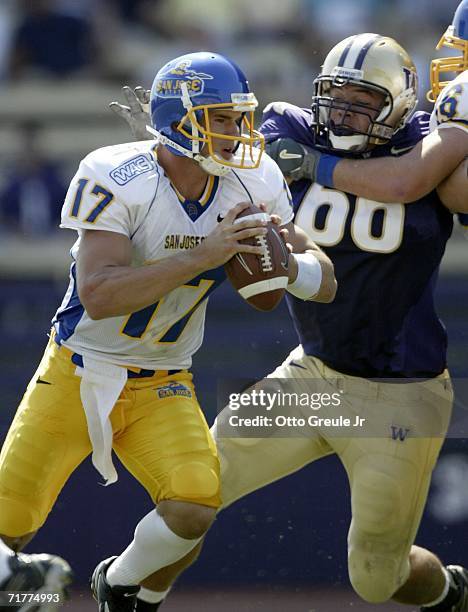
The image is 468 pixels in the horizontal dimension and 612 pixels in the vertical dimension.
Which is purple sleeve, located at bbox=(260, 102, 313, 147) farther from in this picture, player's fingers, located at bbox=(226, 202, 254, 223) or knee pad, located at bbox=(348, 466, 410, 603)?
knee pad, located at bbox=(348, 466, 410, 603)

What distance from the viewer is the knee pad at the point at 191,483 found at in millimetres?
2873

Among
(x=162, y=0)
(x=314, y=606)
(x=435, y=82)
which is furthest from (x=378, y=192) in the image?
(x=162, y=0)

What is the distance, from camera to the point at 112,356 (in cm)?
301

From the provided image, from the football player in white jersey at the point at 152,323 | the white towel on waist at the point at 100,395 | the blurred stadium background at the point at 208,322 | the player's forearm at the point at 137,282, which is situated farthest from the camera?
the blurred stadium background at the point at 208,322

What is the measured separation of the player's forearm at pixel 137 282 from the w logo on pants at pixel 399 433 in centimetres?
92

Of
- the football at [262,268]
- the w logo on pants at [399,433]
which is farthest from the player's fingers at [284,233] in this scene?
the w logo on pants at [399,433]

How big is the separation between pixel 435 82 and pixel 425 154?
1.39 ft

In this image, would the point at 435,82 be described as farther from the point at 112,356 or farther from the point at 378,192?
the point at 112,356

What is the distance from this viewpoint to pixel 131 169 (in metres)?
2.90

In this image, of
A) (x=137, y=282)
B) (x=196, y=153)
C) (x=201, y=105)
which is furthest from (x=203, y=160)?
(x=137, y=282)

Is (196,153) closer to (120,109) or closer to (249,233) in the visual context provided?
(249,233)

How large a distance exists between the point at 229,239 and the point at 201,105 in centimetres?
38

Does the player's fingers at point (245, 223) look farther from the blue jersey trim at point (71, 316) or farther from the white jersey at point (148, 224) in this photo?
the blue jersey trim at point (71, 316)

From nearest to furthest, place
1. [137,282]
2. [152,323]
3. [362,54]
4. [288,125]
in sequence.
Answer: [137,282]
[152,323]
[362,54]
[288,125]
